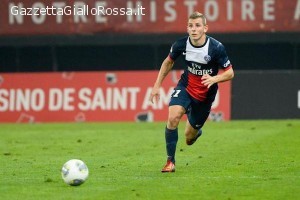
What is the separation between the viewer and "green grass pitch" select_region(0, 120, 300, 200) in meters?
11.6

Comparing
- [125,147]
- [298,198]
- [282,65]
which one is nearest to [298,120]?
[282,65]

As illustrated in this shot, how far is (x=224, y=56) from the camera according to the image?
1388cm

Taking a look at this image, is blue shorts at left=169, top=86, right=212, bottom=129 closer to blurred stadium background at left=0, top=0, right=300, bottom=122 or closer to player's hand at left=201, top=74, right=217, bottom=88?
player's hand at left=201, top=74, right=217, bottom=88

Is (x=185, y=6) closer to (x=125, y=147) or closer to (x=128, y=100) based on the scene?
(x=128, y=100)

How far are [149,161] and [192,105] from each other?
122 centimetres

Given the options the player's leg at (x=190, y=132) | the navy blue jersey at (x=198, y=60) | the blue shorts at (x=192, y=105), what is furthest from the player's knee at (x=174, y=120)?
the player's leg at (x=190, y=132)

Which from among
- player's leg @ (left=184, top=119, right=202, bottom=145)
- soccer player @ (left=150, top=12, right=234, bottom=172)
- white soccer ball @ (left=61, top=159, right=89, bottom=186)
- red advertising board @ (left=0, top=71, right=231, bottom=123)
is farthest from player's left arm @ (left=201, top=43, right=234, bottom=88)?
red advertising board @ (left=0, top=71, right=231, bottom=123)

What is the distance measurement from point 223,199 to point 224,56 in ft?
11.3

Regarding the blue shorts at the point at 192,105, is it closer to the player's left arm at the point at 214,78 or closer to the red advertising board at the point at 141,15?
the player's left arm at the point at 214,78

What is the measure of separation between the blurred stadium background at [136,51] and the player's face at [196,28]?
10531 mm

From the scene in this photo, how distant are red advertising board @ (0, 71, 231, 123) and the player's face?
38.3ft

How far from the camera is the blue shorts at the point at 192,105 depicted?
14109 mm

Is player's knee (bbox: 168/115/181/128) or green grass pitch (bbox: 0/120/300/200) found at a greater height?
player's knee (bbox: 168/115/181/128)

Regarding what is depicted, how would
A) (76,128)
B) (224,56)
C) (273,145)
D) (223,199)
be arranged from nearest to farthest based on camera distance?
(223,199) < (224,56) < (273,145) < (76,128)
